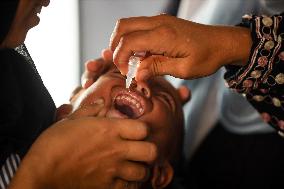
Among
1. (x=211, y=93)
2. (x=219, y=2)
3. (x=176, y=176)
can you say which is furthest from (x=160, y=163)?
(x=219, y=2)

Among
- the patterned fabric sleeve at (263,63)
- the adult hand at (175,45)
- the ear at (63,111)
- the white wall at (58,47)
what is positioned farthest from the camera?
the ear at (63,111)

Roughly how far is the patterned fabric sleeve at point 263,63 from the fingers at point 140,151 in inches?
11.8

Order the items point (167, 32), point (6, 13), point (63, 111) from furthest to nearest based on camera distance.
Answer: point (63, 111) < point (167, 32) < point (6, 13)

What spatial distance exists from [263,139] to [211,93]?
0.29 metres

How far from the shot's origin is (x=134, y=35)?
892 mm

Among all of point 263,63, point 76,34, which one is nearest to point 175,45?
point 263,63

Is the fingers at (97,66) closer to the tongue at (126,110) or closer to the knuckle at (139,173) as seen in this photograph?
the tongue at (126,110)

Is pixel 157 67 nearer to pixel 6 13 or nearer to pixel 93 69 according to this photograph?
pixel 6 13

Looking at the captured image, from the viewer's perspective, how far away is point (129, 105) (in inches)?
50.6

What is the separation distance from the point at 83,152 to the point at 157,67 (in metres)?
0.29

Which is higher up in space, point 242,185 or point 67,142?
point 67,142

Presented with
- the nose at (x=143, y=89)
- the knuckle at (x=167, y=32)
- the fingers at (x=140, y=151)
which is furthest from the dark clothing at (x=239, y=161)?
the knuckle at (x=167, y=32)

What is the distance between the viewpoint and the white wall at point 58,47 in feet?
3.67

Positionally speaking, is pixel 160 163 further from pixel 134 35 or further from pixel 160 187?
pixel 134 35
